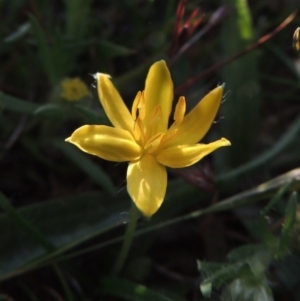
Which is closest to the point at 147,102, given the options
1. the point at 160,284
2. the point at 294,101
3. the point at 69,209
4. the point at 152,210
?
the point at 152,210

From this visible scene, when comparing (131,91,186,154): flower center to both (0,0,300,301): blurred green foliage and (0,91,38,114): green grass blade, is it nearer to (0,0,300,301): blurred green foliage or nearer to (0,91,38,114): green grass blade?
(0,0,300,301): blurred green foliage

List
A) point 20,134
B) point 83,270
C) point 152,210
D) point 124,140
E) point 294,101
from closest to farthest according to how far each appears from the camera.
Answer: point 152,210 < point 124,140 < point 83,270 < point 20,134 < point 294,101

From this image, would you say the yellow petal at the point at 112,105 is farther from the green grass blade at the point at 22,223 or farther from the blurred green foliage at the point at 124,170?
the green grass blade at the point at 22,223

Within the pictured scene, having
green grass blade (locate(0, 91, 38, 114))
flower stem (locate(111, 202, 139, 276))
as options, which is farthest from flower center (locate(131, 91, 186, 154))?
→ green grass blade (locate(0, 91, 38, 114))

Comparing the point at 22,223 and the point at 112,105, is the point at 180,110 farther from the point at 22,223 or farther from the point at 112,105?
the point at 22,223

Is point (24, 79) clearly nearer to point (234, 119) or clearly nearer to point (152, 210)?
point (234, 119)

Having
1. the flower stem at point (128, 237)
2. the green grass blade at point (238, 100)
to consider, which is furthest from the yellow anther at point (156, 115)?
the green grass blade at point (238, 100)

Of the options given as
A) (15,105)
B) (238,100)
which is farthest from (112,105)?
(238,100)
